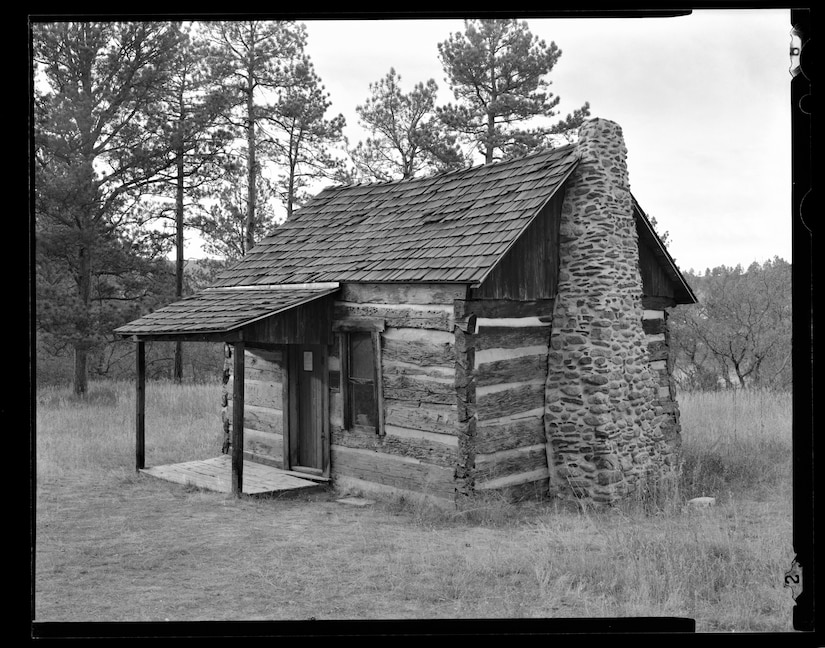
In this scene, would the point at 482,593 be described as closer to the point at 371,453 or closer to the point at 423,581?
the point at 423,581

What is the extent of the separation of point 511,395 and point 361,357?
237cm

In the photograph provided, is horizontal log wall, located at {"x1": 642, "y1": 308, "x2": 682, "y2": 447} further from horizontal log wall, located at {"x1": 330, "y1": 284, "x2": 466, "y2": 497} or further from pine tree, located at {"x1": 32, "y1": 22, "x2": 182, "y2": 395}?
pine tree, located at {"x1": 32, "y1": 22, "x2": 182, "y2": 395}

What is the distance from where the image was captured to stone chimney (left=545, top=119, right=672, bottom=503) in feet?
33.6

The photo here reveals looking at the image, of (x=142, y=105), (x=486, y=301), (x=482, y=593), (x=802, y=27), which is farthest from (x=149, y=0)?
(x=142, y=105)

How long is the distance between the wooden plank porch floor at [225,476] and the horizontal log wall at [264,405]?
242 mm

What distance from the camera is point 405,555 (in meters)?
7.65

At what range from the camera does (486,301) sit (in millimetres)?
9766

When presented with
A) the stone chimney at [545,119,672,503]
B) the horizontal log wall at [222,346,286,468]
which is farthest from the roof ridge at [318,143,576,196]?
the horizontal log wall at [222,346,286,468]

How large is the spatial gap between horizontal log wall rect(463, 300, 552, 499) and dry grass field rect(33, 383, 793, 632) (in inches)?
19.7

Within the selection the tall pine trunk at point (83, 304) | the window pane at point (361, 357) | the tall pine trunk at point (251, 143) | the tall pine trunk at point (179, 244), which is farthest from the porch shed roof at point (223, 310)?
the tall pine trunk at point (251, 143)

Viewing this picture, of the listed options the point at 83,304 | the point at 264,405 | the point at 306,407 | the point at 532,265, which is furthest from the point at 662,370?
the point at 83,304

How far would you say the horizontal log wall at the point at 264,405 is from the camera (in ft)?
39.9

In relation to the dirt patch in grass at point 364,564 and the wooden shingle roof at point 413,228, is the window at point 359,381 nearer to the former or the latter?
the wooden shingle roof at point 413,228

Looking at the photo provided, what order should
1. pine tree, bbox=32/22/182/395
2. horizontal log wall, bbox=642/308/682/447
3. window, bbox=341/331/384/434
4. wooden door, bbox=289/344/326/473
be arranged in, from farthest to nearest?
pine tree, bbox=32/22/182/395, horizontal log wall, bbox=642/308/682/447, wooden door, bbox=289/344/326/473, window, bbox=341/331/384/434
